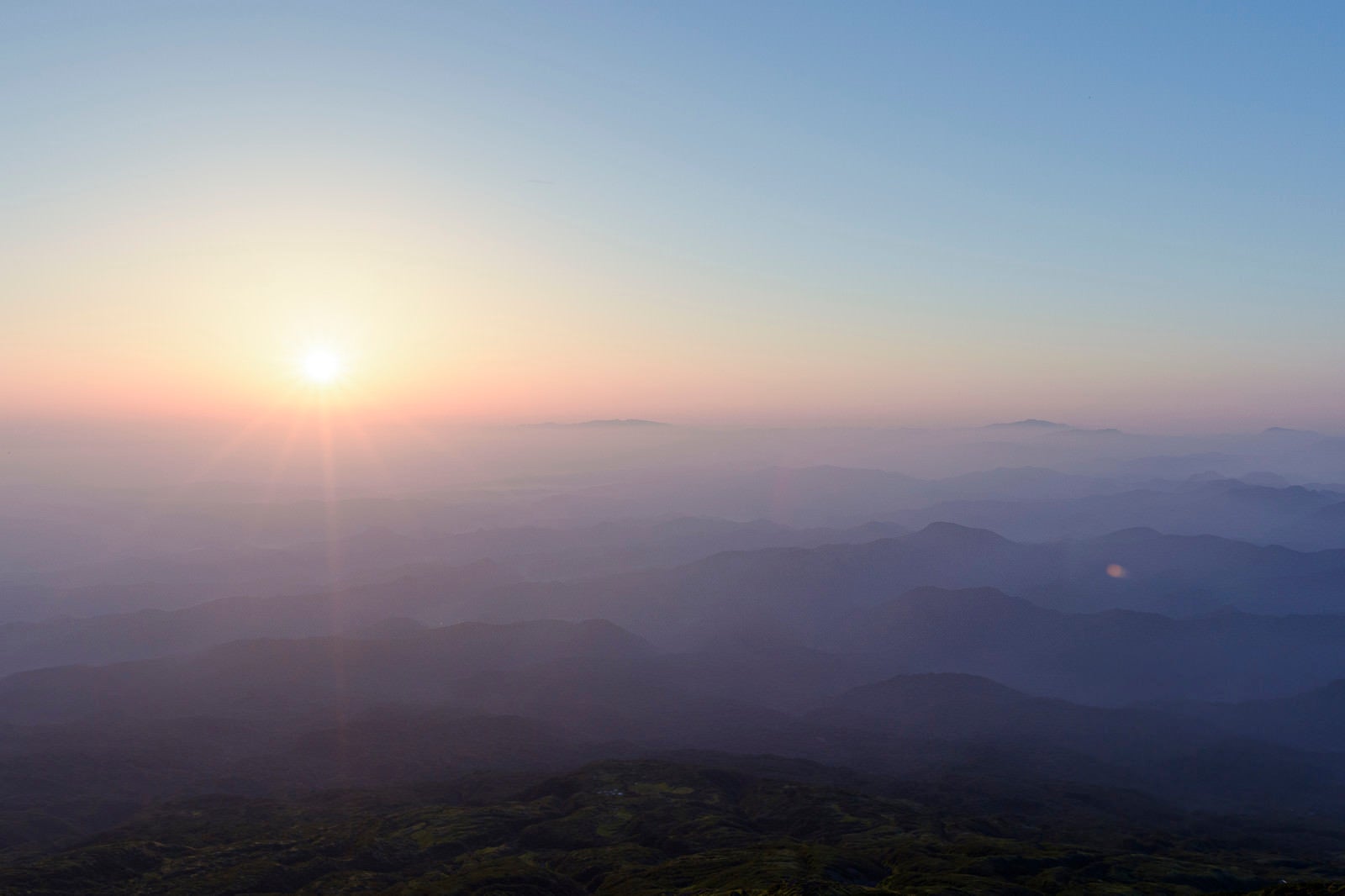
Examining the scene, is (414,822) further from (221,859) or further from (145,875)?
(145,875)

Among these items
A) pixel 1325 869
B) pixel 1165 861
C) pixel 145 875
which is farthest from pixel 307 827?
pixel 1325 869

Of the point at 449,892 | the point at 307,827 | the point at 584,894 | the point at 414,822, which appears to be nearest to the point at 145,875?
the point at 307,827

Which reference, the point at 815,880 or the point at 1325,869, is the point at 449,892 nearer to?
the point at 815,880

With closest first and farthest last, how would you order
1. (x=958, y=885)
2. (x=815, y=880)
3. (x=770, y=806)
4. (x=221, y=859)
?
(x=815, y=880) → (x=958, y=885) → (x=221, y=859) → (x=770, y=806)

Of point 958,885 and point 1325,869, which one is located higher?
point 958,885

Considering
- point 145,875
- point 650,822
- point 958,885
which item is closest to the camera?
point 958,885

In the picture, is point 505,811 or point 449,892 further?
point 505,811

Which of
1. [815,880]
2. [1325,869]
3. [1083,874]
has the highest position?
[815,880]
